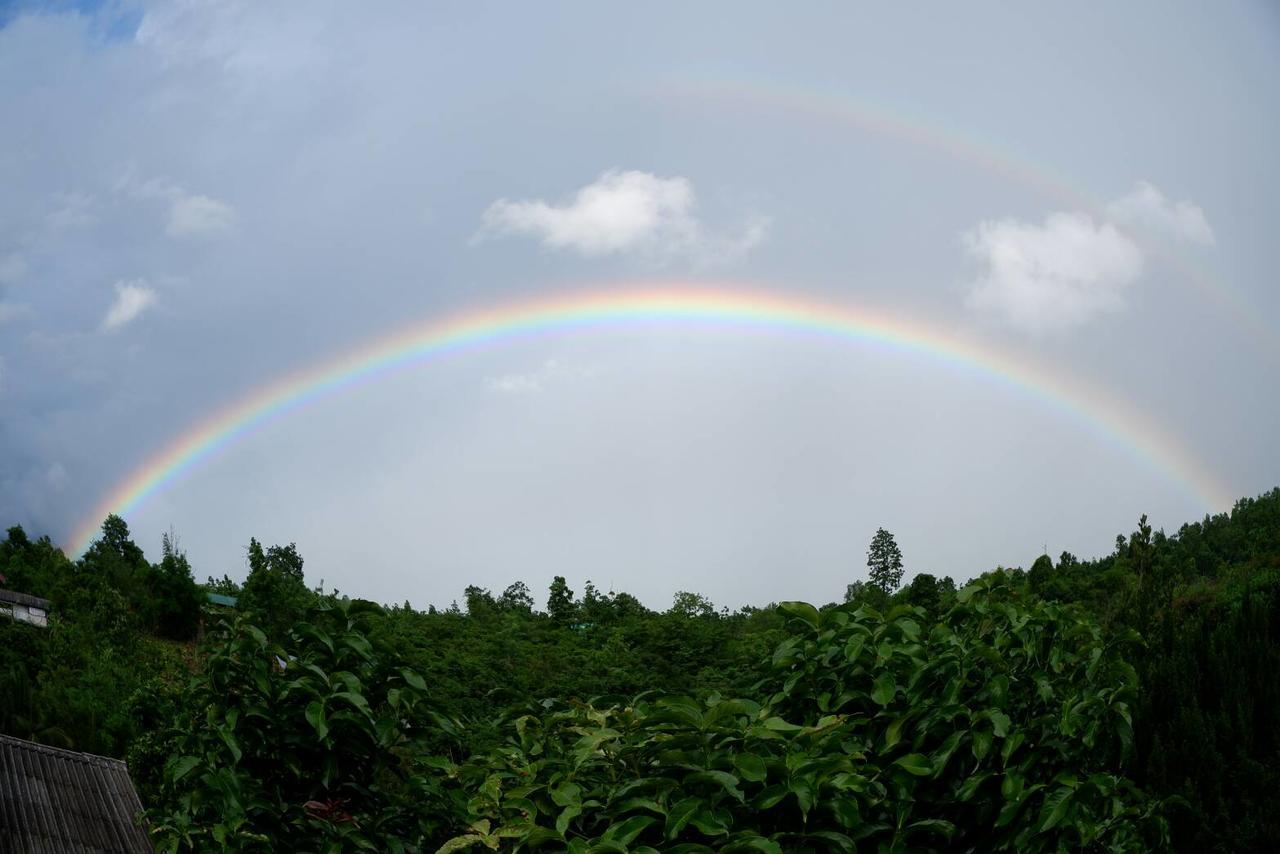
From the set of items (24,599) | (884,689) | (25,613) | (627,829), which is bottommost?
(627,829)

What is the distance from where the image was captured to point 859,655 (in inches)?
242

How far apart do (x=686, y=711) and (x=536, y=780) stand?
0.92 meters


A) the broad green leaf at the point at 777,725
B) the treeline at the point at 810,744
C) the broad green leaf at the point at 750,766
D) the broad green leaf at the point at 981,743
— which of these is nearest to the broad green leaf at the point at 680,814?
the treeline at the point at 810,744

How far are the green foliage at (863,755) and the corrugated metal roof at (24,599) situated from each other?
20.4m

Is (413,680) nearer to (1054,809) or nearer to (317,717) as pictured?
(317,717)

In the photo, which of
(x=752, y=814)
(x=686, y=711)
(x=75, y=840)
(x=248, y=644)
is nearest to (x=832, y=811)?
(x=752, y=814)

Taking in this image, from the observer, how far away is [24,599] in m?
23.3

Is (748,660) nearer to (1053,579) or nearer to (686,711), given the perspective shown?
(1053,579)

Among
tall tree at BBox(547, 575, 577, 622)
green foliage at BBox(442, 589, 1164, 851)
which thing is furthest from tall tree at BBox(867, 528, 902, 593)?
green foliage at BBox(442, 589, 1164, 851)

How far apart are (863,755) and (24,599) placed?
2252 centimetres

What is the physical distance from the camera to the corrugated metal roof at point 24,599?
23.0 m

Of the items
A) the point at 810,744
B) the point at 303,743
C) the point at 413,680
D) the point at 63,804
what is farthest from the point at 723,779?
the point at 63,804

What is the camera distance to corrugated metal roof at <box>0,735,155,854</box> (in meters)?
10.4

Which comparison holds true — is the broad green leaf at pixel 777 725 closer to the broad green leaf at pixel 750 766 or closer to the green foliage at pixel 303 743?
the broad green leaf at pixel 750 766
